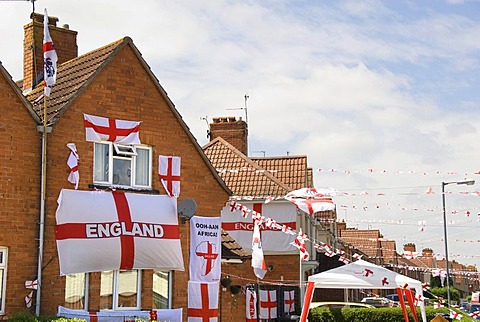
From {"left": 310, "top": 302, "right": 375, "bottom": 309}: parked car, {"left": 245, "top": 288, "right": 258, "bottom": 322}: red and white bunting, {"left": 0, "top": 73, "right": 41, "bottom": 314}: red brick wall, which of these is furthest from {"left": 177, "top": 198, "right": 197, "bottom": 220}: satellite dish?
{"left": 310, "top": 302, "right": 375, "bottom": 309}: parked car

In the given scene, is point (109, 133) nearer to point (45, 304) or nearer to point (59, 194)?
point (59, 194)

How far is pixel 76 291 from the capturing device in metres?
17.2

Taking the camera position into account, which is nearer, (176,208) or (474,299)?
(176,208)

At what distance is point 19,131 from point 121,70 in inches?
131

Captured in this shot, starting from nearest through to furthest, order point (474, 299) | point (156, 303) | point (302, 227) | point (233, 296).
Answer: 1. point (156, 303)
2. point (233, 296)
3. point (302, 227)
4. point (474, 299)

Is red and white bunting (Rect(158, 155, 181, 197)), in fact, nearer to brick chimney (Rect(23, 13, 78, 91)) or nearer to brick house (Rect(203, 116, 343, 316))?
brick chimney (Rect(23, 13, 78, 91))

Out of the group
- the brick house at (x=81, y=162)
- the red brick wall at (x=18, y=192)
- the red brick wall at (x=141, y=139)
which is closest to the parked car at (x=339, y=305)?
the brick house at (x=81, y=162)

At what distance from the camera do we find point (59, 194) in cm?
1702

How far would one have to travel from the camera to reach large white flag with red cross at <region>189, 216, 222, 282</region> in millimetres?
19391

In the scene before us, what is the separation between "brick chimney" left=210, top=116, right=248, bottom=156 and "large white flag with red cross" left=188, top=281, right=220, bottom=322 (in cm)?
1571

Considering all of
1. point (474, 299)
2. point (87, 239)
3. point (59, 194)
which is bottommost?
point (474, 299)

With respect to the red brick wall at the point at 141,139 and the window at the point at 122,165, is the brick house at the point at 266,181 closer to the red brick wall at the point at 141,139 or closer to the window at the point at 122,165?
the red brick wall at the point at 141,139

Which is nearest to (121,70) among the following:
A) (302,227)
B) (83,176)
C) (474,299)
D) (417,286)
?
(83,176)

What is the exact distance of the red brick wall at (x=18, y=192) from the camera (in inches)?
637
